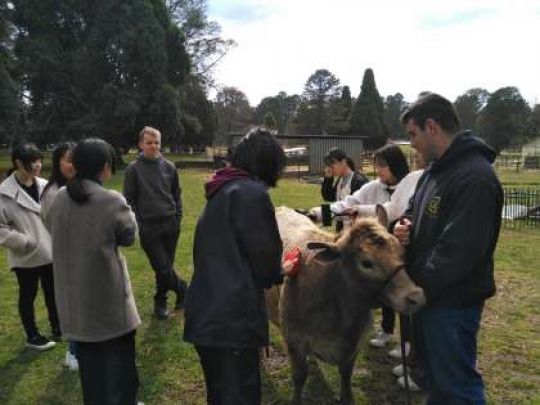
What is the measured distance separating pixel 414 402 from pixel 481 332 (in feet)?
6.70

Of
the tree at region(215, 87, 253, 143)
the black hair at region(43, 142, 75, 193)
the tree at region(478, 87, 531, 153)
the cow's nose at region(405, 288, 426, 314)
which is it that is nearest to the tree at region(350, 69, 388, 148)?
the tree at region(478, 87, 531, 153)

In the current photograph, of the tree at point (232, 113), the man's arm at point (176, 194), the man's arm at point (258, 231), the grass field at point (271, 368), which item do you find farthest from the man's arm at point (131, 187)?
the tree at point (232, 113)

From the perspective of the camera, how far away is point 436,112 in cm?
303

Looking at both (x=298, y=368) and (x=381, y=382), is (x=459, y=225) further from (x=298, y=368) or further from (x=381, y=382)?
(x=381, y=382)

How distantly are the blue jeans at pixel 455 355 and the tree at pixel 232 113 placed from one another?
242 ft

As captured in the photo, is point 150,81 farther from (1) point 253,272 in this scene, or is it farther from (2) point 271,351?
(1) point 253,272

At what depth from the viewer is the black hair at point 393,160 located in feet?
16.8

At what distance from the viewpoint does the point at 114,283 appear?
3424 millimetres

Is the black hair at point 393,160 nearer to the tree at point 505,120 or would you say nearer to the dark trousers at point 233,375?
the dark trousers at point 233,375

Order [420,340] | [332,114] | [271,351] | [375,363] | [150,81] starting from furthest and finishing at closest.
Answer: [332,114]
[150,81]
[271,351]
[375,363]
[420,340]

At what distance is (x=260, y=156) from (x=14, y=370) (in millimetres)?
4078

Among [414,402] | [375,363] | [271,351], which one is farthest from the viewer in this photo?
[271,351]

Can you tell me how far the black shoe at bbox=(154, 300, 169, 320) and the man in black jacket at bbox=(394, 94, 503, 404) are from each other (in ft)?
14.0

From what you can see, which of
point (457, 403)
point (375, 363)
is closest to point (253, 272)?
point (457, 403)
